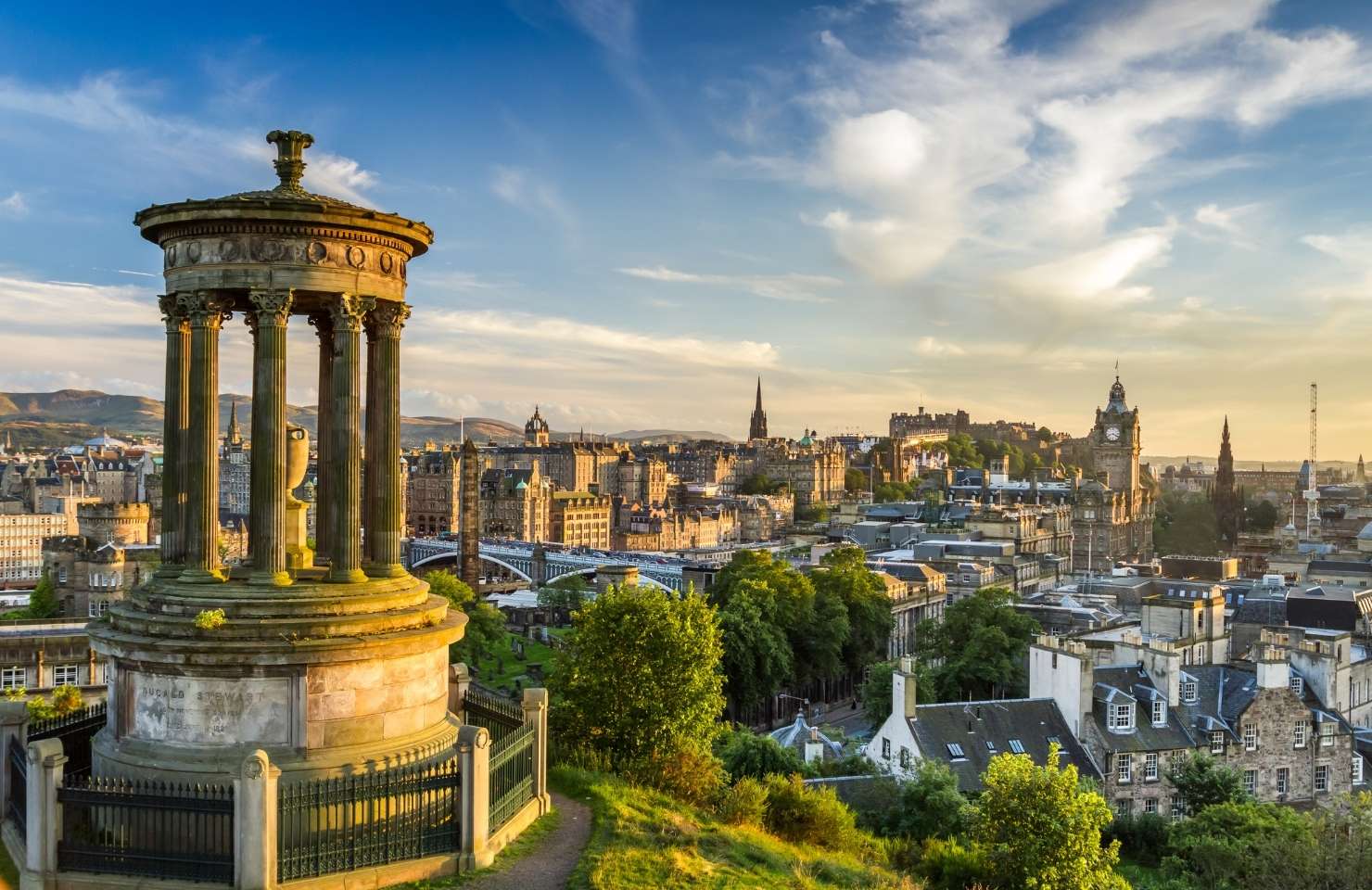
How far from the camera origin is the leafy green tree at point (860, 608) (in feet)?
254

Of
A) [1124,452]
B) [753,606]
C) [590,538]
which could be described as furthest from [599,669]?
[1124,452]

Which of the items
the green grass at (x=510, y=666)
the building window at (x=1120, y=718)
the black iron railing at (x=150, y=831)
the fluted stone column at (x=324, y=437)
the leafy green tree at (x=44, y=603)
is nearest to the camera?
the black iron railing at (x=150, y=831)

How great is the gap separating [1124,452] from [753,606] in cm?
14776

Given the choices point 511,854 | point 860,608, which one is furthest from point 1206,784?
point 860,608

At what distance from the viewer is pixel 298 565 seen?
59.2ft

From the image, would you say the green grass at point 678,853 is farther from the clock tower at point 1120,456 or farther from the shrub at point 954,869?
the clock tower at point 1120,456

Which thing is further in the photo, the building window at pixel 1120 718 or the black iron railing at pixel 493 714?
the building window at pixel 1120 718

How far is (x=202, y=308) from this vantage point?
16969 mm

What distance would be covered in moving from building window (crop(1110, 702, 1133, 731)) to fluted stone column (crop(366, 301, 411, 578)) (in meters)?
31.8

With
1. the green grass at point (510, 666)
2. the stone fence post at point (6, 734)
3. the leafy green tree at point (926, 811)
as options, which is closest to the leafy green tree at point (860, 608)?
the green grass at point (510, 666)

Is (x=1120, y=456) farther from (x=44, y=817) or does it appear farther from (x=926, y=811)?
(x=44, y=817)

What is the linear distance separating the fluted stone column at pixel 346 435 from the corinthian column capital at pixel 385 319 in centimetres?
58

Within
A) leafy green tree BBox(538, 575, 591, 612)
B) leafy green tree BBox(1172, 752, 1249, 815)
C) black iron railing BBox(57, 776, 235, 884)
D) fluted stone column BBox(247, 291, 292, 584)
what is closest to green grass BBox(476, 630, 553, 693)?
leafy green tree BBox(538, 575, 591, 612)

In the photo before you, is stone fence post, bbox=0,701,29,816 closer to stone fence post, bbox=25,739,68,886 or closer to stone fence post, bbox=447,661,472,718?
stone fence post, bbox=25,739,68,886
